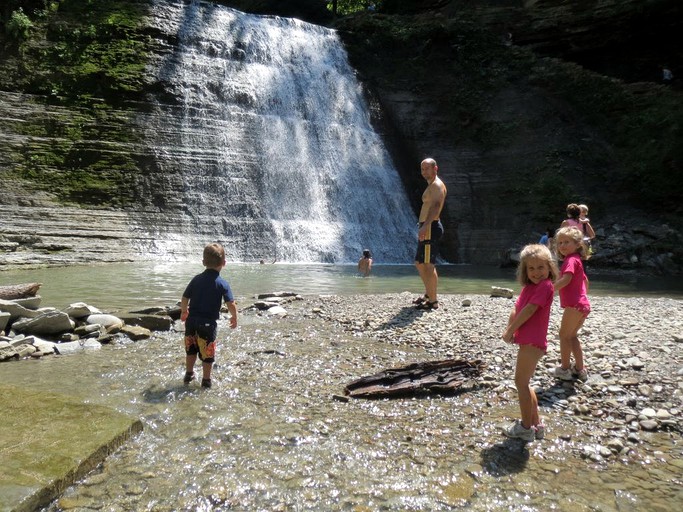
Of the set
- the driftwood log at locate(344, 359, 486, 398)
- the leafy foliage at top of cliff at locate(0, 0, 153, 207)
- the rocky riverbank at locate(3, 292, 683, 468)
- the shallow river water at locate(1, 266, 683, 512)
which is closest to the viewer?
the shallow river water at locate(1, 266, 683, 512)

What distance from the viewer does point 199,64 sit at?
2166cm

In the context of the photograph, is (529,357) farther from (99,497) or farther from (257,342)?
Answer: (257,342)

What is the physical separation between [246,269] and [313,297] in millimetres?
6265

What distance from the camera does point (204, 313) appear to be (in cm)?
434

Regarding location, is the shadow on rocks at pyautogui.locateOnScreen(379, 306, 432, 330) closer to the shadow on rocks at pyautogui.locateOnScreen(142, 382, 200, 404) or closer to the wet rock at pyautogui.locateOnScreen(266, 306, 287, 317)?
the wet rock at pyautogui.locateOnScreen(266, 306, 287, 317)

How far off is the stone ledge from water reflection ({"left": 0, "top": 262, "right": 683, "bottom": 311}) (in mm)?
4533

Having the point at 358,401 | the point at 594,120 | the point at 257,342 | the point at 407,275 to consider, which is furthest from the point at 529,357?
the point at 594,120

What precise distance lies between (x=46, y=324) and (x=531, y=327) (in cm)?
525

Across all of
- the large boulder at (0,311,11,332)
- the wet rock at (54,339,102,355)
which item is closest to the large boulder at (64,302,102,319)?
the large boulder at (0,311,11,332)

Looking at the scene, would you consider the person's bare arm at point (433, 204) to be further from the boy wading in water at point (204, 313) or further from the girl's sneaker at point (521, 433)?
the girl's sneaker at point (521, 433)

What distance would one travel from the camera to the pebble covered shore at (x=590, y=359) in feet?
11.4

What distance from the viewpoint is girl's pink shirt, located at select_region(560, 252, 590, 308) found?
4.34 metres

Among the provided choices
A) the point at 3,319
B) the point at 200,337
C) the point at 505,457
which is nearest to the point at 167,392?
the point at 200,337

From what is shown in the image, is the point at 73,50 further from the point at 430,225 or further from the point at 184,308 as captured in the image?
the point at 184,308
